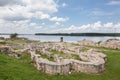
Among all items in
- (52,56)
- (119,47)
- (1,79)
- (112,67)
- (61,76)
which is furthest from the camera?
(119,47)

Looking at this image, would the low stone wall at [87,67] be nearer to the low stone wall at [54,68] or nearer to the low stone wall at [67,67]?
the low stone wall at [67,67]

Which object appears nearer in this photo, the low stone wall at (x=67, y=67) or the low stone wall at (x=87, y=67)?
the low stone wall at (x=67, y=67)

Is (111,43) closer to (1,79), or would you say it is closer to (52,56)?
(52,56)

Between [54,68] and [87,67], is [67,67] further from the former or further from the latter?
[87,67]

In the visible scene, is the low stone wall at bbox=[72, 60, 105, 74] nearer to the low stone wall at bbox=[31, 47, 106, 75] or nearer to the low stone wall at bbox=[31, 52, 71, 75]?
the low stone wall at bbox=[31, 47, 106, 75]

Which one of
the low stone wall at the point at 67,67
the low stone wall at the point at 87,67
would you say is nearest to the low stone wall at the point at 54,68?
the low stone wall at the point at 67,67

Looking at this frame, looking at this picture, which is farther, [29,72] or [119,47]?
[119,47]

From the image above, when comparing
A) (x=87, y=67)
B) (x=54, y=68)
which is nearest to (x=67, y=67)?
(x=54, y=68)

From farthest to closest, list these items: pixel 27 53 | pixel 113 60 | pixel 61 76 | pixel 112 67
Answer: pixel 27 53 → pixel 113 60 → pixel 112 67 → pixel 61 76

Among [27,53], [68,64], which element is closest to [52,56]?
[27,53]

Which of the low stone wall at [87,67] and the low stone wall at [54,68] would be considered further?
the low stone wall at [87,67]

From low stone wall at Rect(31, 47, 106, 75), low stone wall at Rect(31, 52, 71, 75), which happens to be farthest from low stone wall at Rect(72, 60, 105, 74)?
low stone wall at Rect(31, 52, 71, 75)

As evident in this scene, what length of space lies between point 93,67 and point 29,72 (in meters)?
7.52

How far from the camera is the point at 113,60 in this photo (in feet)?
122
